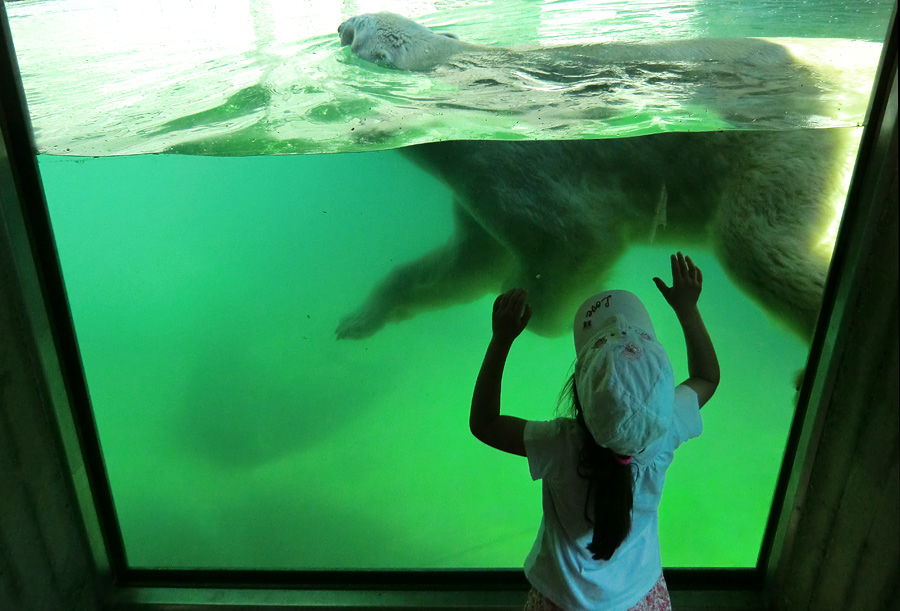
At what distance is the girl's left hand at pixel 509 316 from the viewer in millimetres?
1235

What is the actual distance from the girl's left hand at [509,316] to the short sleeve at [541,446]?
0.21 metres

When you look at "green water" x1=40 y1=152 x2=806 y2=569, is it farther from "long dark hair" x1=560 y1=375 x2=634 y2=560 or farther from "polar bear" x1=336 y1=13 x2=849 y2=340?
"long dark hair" x1=560 y1=375 x2=634 y2=560

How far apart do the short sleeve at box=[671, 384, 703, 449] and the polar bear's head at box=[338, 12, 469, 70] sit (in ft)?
7.44

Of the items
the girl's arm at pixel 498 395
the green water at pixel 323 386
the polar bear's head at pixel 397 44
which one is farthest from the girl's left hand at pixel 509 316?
the polar bear's head at pixel 397 44

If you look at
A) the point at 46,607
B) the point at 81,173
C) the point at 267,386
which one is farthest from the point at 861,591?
the point at 81,173

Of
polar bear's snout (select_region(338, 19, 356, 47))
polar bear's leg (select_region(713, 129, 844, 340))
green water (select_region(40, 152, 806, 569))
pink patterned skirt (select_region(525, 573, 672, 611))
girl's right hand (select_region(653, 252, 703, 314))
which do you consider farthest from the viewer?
polar bear's snout (select_region(338, 19, 356, 47))

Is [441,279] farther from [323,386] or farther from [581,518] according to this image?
[581,518]

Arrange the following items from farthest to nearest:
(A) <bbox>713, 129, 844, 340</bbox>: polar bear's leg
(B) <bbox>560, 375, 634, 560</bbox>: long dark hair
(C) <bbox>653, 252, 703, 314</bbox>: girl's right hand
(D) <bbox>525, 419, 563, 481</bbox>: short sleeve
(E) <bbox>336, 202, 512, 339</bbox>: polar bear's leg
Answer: (E) <bbox>336, 202, 512, 339</bbox>: polar bear's leg, (A) <bbox>713, 129, 844, 340</bbox>: polar bear's leg, (C) <bbox>653, 252, 703, 314</bbox>: girl's right hand, (D) <bbox>525, 419, 563, 481</bbox>: short sleeve, (B) <bbox>560, 375, 634, 560</bbox>: long dark hair

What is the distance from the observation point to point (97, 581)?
1.84 metres

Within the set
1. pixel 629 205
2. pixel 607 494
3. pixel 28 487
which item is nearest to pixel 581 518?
pixel 607 494

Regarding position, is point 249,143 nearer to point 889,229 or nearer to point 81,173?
point 81,173

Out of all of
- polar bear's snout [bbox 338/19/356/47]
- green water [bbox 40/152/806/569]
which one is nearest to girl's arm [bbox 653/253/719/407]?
green water [bbox 40/152/806/569]

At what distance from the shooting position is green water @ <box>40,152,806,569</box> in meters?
2.64

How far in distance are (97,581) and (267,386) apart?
157 centimetres
